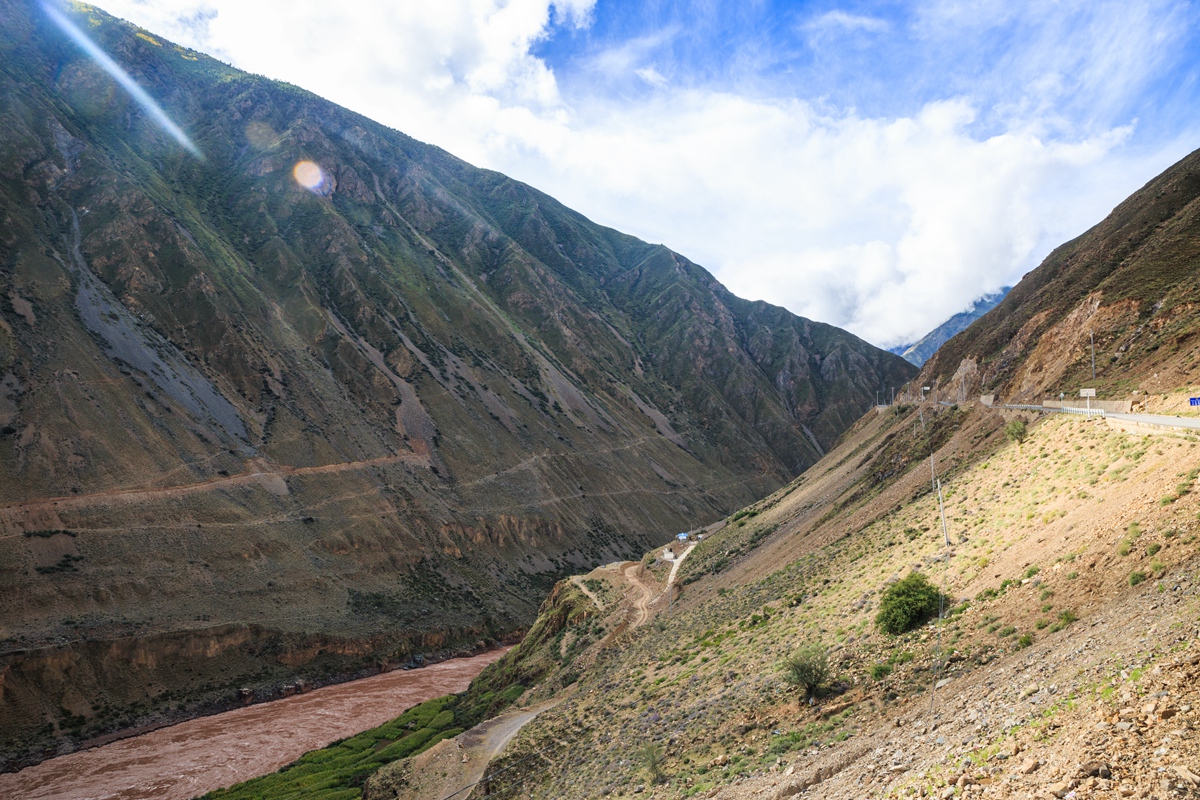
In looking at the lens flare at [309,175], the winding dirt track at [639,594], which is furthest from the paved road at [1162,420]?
the lens flare at [309,175]

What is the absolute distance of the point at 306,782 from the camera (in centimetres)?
3700

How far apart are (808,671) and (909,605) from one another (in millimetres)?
3304

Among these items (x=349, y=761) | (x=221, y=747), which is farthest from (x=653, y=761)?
(x=221, y=747)

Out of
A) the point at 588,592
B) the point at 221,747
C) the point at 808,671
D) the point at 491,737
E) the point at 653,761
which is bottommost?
the point at 653,761

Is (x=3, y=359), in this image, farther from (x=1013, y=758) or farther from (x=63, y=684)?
(x=1013, y=758)

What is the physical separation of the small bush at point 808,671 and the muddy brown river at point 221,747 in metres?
40.2

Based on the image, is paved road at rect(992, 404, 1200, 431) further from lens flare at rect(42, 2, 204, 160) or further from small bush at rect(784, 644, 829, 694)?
lens flare at rect(42, 2, 204, 160)

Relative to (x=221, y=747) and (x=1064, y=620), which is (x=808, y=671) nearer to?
(x=1064, y=620)

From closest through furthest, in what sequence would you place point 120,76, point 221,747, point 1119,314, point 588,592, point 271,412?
point 1119,314
point 221,747
point 588,592
point 271,412
point 120,76

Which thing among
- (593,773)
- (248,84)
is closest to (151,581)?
(593,773)

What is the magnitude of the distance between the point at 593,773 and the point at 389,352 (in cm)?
9463

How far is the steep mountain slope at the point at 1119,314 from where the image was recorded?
25.9 meters

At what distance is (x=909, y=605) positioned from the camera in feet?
56.6

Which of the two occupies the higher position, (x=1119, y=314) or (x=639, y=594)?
(x=1119, y=314)
